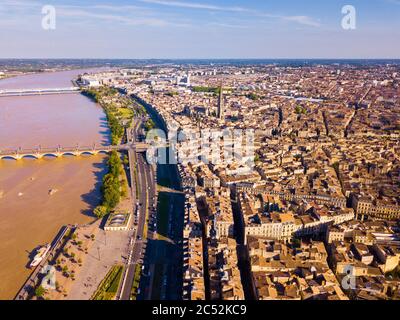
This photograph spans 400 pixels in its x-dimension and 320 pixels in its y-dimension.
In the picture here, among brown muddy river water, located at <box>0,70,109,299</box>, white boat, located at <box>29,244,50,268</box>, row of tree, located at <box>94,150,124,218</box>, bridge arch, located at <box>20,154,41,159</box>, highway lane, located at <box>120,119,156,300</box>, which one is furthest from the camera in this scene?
bridge arch, located at <box>20,154,41,159</box>

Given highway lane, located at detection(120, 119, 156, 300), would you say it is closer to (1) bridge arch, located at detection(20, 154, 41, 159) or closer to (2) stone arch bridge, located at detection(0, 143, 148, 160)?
(2) stone arch bridge, located at detection(0, 143, 148, 160)

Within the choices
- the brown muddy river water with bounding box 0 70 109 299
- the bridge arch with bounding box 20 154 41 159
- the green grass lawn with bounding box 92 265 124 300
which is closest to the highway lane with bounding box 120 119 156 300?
Answer: the green grass lawn with bounding box 92 265 124 300

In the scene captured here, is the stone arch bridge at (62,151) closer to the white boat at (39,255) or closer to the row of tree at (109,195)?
the row of tree at (109,195)

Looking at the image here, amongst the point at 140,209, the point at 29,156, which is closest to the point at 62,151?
the point at 29,156

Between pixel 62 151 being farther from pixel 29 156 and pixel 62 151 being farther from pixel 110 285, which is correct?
pixel 110 285

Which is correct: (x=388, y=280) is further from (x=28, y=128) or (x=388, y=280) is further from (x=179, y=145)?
(x=28, y=128)
